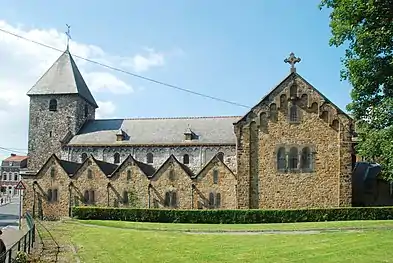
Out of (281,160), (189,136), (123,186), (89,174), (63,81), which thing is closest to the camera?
(281,160)

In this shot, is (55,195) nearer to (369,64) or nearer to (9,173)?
(369,64)

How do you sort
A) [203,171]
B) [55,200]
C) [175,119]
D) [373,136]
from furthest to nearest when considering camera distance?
[175,119] < [55,200] < [203,171] < [373,136]

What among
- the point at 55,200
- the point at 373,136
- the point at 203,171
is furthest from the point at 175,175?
the point at 373,136

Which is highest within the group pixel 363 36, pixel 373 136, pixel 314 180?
pixel 363 36

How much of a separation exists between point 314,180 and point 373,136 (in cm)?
1637

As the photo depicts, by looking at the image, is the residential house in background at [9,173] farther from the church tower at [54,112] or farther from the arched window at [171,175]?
the arched window at [171,175]

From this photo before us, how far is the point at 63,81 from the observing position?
Result: 64.5 m

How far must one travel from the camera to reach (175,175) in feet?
147

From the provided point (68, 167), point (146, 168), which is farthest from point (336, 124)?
point (68, 167)

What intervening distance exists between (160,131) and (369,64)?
3747 cm

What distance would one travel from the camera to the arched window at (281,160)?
40469mm

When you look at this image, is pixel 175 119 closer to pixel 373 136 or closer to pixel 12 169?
pixel 373 136

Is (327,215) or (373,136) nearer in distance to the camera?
(373,136)

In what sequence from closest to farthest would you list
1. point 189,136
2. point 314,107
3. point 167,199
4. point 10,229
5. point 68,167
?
point 10,229
point 314,107
point 167,199
point 68,167
point 189,136
